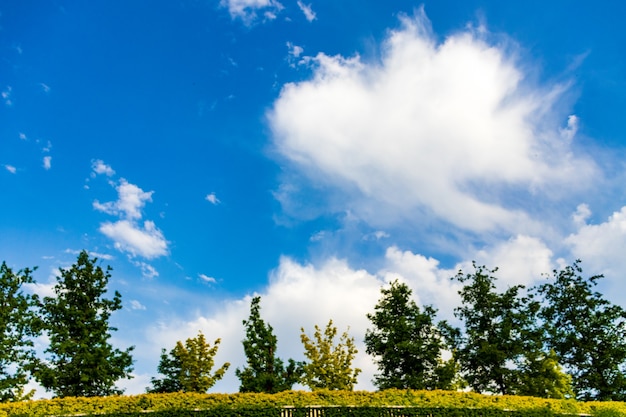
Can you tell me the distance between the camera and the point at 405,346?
3106cm

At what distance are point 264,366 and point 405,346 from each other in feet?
30.8

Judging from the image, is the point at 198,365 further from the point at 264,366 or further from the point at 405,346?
the point at 405,346

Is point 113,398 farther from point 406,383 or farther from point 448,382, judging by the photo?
point 448,382

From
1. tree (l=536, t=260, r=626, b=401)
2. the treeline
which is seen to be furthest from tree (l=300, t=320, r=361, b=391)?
tree (l=536, t=260, r=626, b=401)

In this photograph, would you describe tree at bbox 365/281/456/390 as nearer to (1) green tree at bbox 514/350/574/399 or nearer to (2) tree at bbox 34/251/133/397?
(1) green tree at bbox 514/350/574/399

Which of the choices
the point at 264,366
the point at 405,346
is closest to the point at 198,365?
the point at 264,366

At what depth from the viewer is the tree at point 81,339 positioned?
2756 centimetres

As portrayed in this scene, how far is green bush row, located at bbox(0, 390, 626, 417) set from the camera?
20.5 m

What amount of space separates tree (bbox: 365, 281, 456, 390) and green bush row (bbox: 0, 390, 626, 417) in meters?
6.57

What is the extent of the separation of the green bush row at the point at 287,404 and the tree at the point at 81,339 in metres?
7.04

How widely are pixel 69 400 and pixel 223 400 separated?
22.0 ft

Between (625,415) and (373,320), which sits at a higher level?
(373,320)

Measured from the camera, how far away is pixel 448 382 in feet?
100

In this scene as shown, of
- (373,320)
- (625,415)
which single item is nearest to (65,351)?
(373,320)
